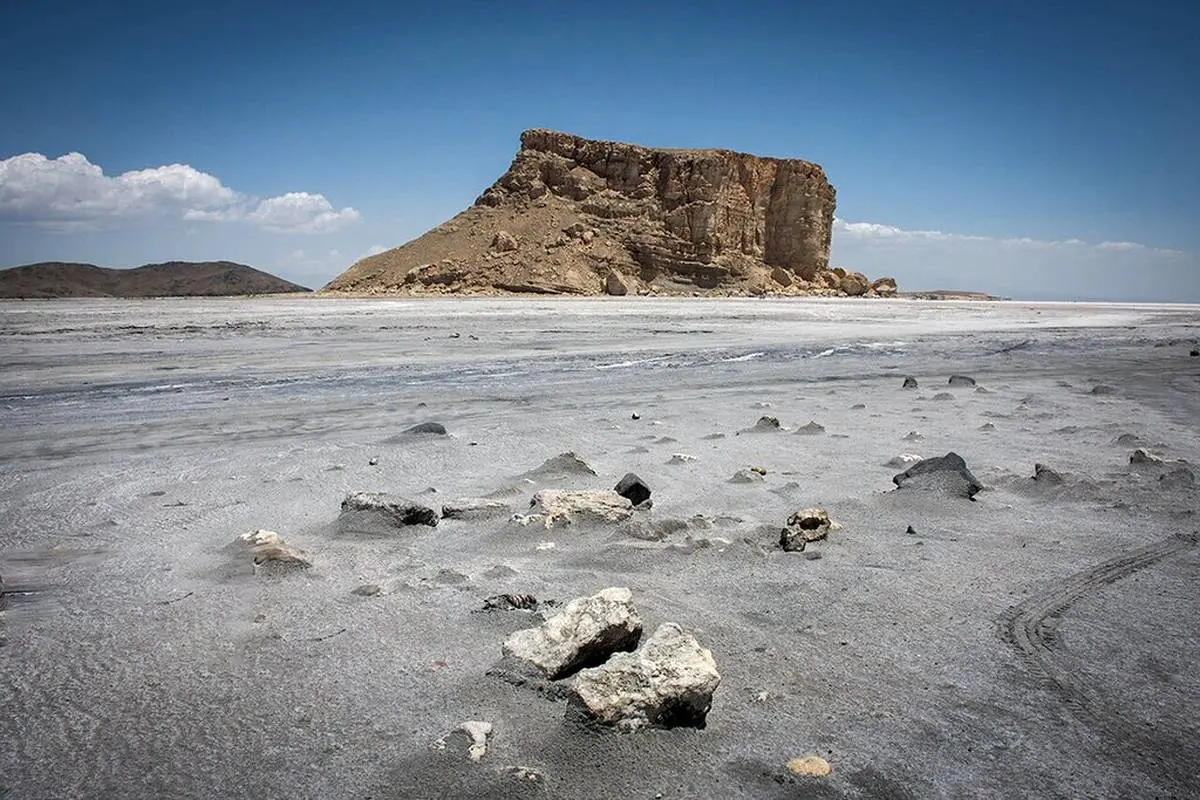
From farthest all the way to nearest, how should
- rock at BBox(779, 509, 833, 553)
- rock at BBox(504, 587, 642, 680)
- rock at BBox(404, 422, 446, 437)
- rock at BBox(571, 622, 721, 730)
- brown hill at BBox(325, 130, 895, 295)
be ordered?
brown hill at BBox(325, 130, 895, 295), rock at BBox(404, 422, 446, 437), rock at BBox(779, 509, 833, 553), rock at BBox(504, 587, 642, 680), rock at BBox(571, 622, 721, 730)

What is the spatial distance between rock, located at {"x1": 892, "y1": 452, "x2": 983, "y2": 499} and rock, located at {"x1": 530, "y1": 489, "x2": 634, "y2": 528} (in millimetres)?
1413

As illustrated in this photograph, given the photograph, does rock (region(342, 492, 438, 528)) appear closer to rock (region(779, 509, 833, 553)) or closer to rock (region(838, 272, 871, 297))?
rock (region(779, 509, 833, 553))

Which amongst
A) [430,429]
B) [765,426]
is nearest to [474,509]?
[430,429]

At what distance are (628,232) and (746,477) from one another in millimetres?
64495

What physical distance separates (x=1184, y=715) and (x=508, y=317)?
786 inches

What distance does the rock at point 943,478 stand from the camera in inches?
133

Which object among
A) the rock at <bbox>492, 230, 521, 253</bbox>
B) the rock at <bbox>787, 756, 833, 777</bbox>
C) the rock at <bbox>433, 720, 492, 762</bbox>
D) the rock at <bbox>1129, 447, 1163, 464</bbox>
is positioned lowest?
→ the rock at <bbox>787, 756, 833, 777</bbox>

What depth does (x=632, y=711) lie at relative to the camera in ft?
5.32

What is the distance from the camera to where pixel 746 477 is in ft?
12.2

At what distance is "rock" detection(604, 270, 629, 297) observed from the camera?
188 ft

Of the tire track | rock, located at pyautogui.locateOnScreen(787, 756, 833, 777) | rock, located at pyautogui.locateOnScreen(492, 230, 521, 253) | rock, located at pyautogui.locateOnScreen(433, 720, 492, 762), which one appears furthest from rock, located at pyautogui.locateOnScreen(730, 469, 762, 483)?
rock, located at pyautogui.locateOnScreen(492, 230, 521, 253)

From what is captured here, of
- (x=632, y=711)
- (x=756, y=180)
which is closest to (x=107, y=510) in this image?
(x=632, y=711)

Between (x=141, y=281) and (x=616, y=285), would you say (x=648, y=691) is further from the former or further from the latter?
(x=141, y=281)

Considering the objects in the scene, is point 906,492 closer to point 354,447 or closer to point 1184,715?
point 1184,715
